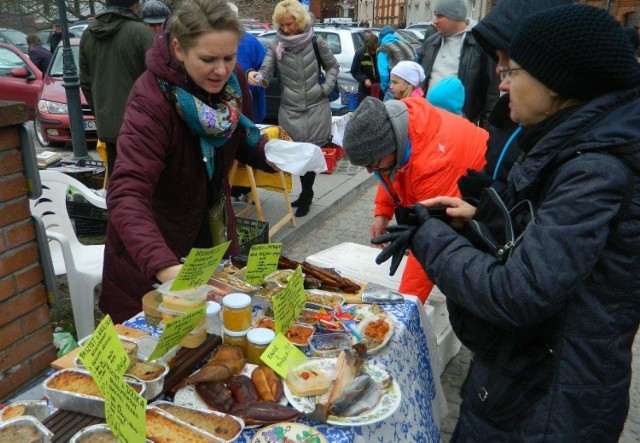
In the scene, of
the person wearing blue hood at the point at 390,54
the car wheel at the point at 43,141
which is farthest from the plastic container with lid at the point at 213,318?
the car wheel at the point at 43,141

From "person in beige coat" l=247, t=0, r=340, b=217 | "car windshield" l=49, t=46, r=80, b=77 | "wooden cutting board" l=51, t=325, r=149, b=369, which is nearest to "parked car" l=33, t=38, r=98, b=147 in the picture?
"car windshield" l=49, t=46, r=80, b=77

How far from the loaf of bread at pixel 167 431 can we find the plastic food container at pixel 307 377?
1.05ft

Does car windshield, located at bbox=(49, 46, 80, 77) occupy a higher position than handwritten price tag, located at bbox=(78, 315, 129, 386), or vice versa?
handwritten price tag, located at bbox=(78, 315, 129, 386)

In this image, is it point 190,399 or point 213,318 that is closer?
point 190,399

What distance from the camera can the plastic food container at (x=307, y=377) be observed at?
1.47 m

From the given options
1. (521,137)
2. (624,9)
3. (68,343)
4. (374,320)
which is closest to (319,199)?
(68,343)

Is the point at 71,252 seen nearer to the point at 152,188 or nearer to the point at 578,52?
the point at 152,188

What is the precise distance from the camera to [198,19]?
1868 mm

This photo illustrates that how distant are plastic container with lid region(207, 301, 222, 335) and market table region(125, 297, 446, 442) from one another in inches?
8.0

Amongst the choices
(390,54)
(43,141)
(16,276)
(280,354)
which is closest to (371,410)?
(280,354)

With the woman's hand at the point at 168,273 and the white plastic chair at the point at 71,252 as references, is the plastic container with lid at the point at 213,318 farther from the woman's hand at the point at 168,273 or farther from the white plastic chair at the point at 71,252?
the white plastic chair at the point at 71,252

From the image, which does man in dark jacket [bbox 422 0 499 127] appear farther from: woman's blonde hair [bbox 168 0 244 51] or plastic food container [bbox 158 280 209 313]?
plastic food container [bbox 158 280 209 313]

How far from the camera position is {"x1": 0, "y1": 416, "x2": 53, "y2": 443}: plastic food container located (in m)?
1.17

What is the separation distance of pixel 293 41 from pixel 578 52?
14.1 feet
